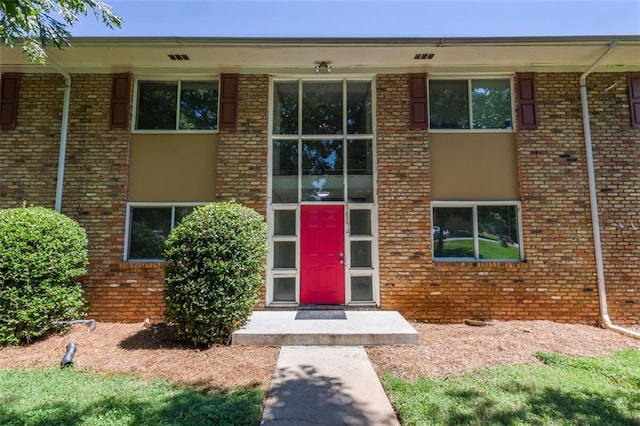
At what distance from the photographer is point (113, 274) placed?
7023 mm

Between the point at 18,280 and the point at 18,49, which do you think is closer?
the point at 18,280

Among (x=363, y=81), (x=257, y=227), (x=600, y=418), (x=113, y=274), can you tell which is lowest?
(x=600, y=418)

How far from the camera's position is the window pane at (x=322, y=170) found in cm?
747

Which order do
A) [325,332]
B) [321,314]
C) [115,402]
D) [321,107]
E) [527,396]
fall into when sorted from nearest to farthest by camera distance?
1. [115,402]
2. [527,396]
3. [325,332]
4. [321,314]
5. [321,107]

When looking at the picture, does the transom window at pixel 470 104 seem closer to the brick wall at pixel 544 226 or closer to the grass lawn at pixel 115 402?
the brick wall at pixel 544 226

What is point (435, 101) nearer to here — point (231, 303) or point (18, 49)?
point (231, 303)

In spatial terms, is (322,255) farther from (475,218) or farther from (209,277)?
(475,218)

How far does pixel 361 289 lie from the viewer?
7.27m

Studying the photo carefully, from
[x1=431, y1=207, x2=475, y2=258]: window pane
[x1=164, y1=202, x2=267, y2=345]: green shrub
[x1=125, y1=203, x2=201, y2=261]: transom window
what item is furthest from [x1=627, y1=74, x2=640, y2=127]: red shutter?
[x1=125, y1=203, x2=201, y2=261]: transom window

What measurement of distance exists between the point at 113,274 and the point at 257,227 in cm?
337

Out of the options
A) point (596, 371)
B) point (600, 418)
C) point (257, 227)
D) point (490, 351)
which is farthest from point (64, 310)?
point (596, 371)

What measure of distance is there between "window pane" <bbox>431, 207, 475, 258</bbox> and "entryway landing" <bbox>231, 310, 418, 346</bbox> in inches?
76.7

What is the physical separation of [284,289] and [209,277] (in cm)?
229

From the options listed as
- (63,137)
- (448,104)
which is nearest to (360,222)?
(448,104)
